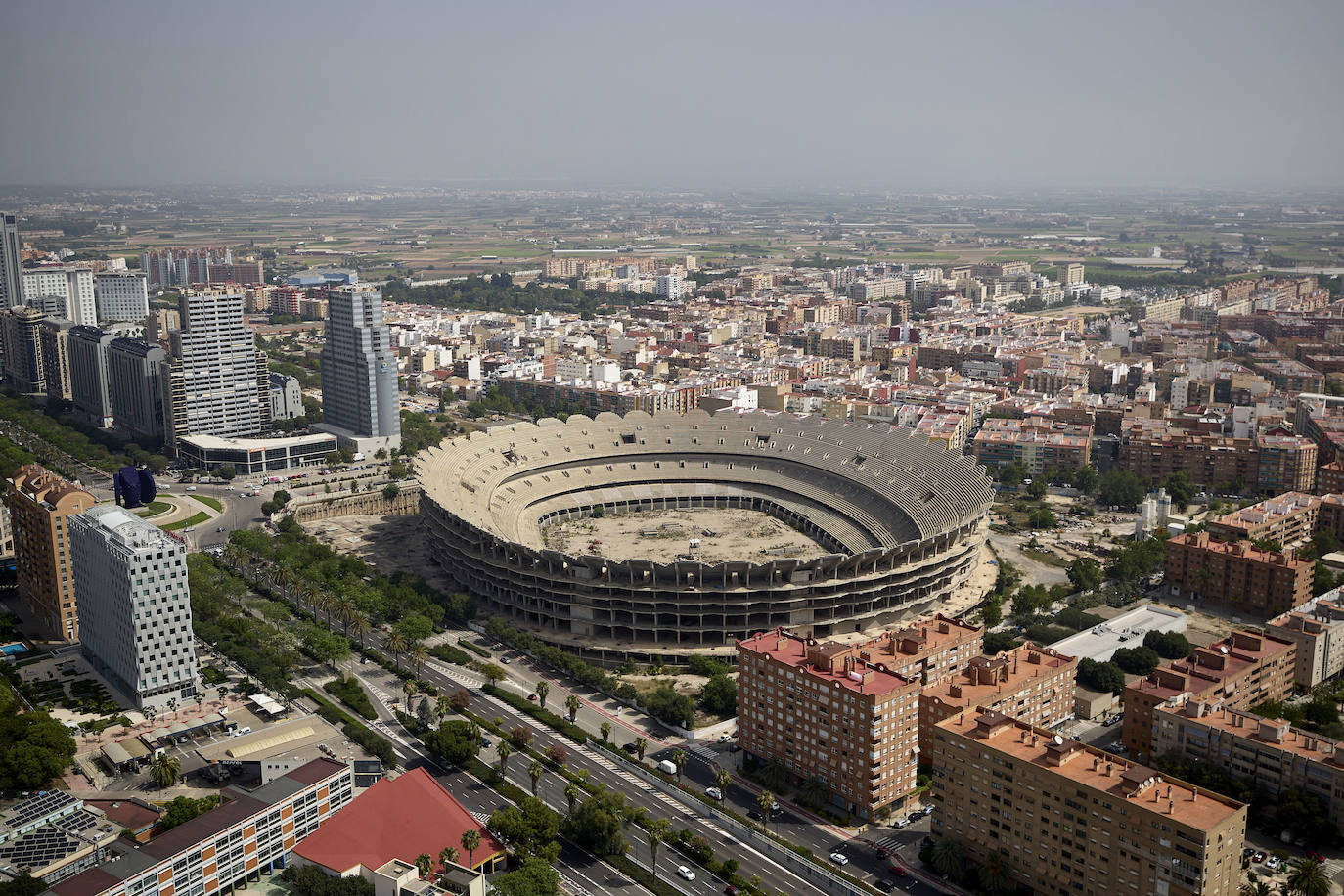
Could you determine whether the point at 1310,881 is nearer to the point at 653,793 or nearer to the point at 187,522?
the point at 653,793

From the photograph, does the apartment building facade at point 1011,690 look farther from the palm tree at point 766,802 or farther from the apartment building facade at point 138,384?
the apartment building facade at point 138,384

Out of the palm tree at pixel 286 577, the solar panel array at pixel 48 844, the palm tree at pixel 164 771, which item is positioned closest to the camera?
the solar panel array at pixel 48 844

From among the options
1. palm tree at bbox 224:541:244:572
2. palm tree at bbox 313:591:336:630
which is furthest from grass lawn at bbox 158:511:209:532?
palm tree at bbox 313:591:336:630

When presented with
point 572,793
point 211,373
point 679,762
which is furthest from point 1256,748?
point 211,373

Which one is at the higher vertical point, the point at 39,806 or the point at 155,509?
the point at 155,509

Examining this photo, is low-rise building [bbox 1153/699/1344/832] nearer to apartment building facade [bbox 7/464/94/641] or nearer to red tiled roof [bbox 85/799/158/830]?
red tiled roof [bbox 85/799/158/830]

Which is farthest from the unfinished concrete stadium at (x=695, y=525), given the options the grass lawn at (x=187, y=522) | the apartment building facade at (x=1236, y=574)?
the grass lawn at (x=187, y=522)

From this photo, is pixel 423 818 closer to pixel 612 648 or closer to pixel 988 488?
pixel 612 648
